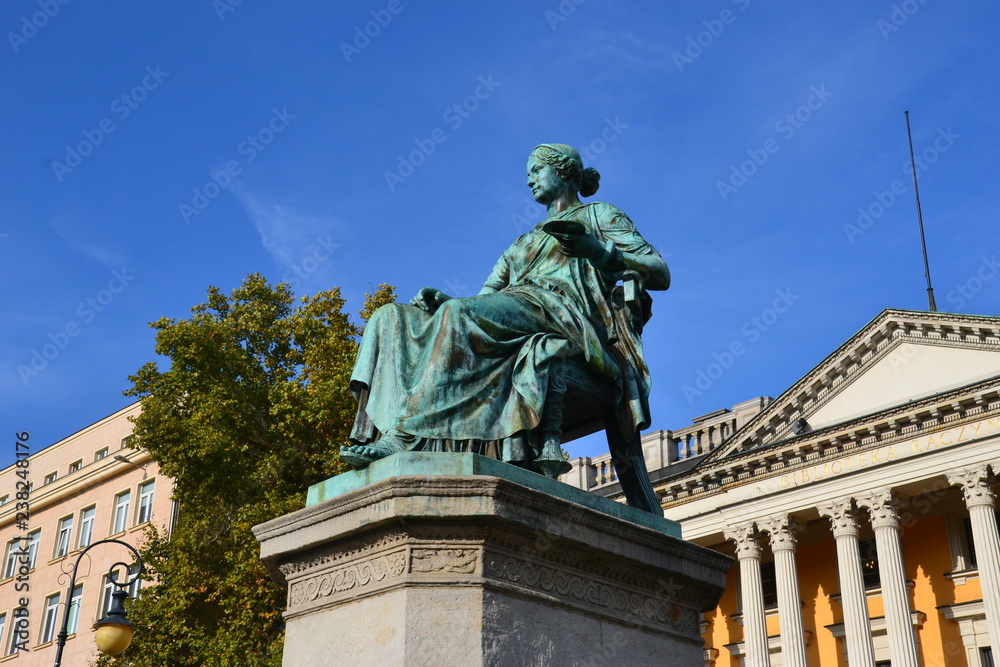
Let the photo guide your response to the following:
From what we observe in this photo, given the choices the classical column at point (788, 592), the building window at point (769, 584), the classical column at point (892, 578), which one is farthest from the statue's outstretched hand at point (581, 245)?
the building window at point (769, 584)

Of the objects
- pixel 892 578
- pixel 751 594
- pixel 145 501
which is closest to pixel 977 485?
pixel 892 578

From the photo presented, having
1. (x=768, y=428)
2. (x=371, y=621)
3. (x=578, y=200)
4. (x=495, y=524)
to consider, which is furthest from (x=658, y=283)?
(x=768, y=428)

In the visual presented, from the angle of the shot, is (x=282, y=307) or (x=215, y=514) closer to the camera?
(x=215, y=514)

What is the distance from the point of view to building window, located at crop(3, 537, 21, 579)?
5339cm

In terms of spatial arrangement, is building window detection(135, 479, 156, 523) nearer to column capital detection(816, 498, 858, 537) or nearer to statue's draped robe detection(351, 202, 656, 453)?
column capital detection(816, 498, 858, 537)

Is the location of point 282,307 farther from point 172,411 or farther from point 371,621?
point 371,621

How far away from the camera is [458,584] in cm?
470

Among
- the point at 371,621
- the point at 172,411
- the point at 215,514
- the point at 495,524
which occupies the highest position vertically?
the point at 172,411

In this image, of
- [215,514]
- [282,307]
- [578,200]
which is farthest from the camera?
[282,307]

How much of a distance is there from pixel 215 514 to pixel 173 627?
2498mm

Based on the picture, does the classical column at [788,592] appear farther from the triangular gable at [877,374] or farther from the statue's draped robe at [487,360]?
the statue's draped robe at [487,360]

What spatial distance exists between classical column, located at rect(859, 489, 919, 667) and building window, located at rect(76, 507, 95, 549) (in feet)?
102

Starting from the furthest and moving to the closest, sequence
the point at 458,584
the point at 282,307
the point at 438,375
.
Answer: the point at 282,307 < the point at 438,375 < the point at 458,584

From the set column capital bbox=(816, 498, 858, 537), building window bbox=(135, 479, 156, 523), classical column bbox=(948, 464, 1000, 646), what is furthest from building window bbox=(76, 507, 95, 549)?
classical column bbox=(948, 464, 1000, 646)
